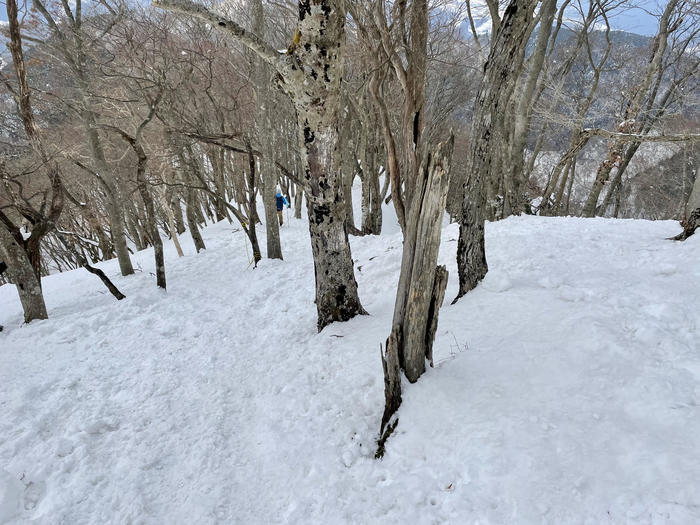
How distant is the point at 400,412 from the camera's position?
2.91 metres

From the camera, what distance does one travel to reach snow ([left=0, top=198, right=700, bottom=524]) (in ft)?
7.02

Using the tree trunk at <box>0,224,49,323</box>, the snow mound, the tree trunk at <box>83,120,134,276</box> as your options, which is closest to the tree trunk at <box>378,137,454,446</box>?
the snow mound

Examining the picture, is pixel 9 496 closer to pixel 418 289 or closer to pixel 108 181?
pixel 418 289

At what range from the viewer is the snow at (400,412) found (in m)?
2.14

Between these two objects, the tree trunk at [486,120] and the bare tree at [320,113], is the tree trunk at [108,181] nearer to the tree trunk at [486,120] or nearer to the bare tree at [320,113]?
the bare tree at [320,113]

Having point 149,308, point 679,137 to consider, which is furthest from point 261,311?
point 679,137

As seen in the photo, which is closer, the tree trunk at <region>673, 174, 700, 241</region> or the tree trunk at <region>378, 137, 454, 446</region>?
the tree trunk at <region>378, 137, 454, 446</region>

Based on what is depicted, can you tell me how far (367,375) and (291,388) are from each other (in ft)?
3.10

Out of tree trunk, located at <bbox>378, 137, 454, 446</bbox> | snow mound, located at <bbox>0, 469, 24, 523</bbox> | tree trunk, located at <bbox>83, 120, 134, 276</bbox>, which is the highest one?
tree trunk, located at <bbox>83, 120, 134, 276</bbox>

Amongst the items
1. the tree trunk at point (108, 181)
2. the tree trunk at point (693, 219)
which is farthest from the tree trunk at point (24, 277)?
the tree trunk at point (693, 219)

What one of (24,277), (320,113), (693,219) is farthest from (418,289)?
(24,277)

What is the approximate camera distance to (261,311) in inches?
259

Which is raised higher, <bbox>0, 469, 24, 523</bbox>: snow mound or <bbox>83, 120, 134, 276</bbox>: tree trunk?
<bbox>83, 120, 134, 276</bbox>: tree trunk

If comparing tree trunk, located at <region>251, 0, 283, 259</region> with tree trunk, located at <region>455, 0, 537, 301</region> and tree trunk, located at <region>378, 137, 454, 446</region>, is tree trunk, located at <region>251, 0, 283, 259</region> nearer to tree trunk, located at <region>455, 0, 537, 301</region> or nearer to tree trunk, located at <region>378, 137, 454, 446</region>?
tree trunk, located at <region>455, 0, 537, 301</region>
